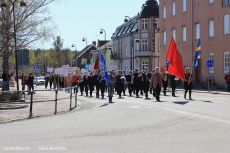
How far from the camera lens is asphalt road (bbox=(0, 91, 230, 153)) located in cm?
905

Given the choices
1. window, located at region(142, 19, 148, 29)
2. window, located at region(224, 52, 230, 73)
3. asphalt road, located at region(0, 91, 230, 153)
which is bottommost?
asphalt road, located at region(0, 91, 230, 153)

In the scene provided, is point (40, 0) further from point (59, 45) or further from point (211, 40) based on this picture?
point (59, 45)

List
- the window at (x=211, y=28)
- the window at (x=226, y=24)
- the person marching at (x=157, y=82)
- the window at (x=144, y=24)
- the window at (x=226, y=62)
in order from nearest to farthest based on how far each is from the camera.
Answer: the person marching at (x=157, y=82) < the window at (x=226, y=24) < the window at (x=226, y=62) < the window at (x=211, y=28) < the window at (x=144, y=24)

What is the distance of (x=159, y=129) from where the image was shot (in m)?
11.9

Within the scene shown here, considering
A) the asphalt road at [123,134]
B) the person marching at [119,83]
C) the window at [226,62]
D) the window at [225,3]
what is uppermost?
the window at [225,3]

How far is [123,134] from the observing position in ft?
36.4

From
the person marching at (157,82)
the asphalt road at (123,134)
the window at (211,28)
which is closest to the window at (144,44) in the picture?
the window at (211,28)

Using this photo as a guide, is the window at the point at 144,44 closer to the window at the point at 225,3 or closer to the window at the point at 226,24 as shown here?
the window at the point at 225,3

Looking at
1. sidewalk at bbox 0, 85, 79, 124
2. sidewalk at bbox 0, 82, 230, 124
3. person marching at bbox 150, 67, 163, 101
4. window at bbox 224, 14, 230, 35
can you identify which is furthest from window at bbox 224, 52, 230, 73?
sidewalk at bbox 0, 82, 230, 124

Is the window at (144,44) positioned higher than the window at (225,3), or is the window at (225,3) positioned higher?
the window at (225,3)

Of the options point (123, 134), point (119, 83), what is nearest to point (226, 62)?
point (119, 83)

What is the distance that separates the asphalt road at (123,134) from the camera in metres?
9.05

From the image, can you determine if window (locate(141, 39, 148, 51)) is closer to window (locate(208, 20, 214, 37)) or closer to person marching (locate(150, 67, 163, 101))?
window (locate(208, 20, 214, 37))

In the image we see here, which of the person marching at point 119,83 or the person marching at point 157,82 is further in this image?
the person marching at point 119,83
